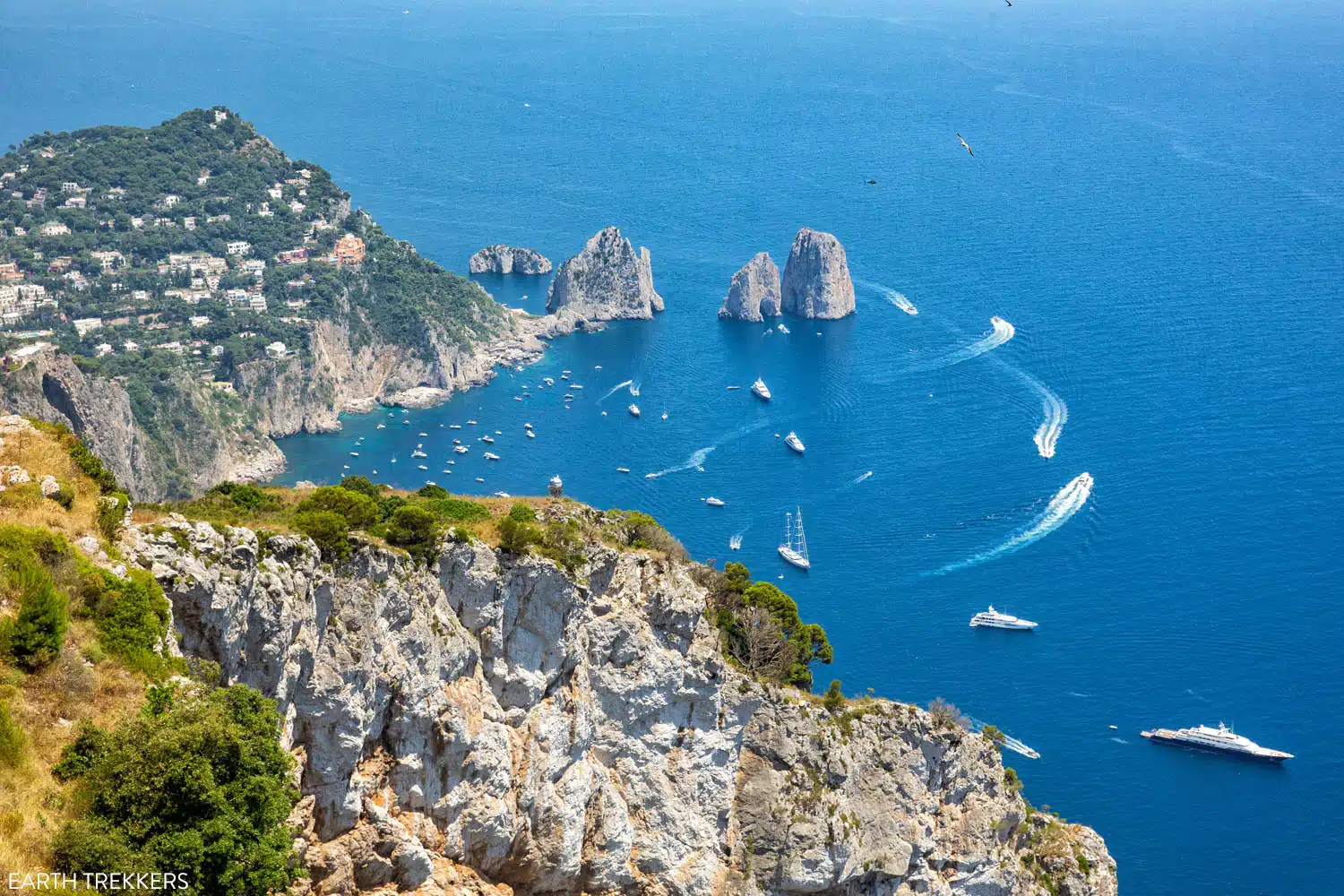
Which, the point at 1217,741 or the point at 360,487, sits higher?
the point at 360,487

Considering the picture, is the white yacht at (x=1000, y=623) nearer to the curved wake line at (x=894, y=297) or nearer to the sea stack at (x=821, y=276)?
the curved wake line at (x=894, y=297)

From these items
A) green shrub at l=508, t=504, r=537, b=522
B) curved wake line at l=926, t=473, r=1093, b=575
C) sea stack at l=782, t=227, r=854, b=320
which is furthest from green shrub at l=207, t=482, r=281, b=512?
sea stack at l=782, t=227, r=854, b=320

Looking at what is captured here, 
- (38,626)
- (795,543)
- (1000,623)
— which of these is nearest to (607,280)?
(795,543)

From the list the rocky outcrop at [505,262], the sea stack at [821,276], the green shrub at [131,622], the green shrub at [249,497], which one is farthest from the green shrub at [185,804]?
the rocky outcrop at [505,262]

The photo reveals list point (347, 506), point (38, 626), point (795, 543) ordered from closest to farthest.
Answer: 1. point (38, 626)
2. point (347, 506)
3. point (795, 543)

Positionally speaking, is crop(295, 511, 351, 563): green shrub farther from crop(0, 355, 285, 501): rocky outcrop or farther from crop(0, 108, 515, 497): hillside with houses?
crop(0, 108, 515, 497): hillside with houses

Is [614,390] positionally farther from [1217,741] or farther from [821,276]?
[1217,741]
